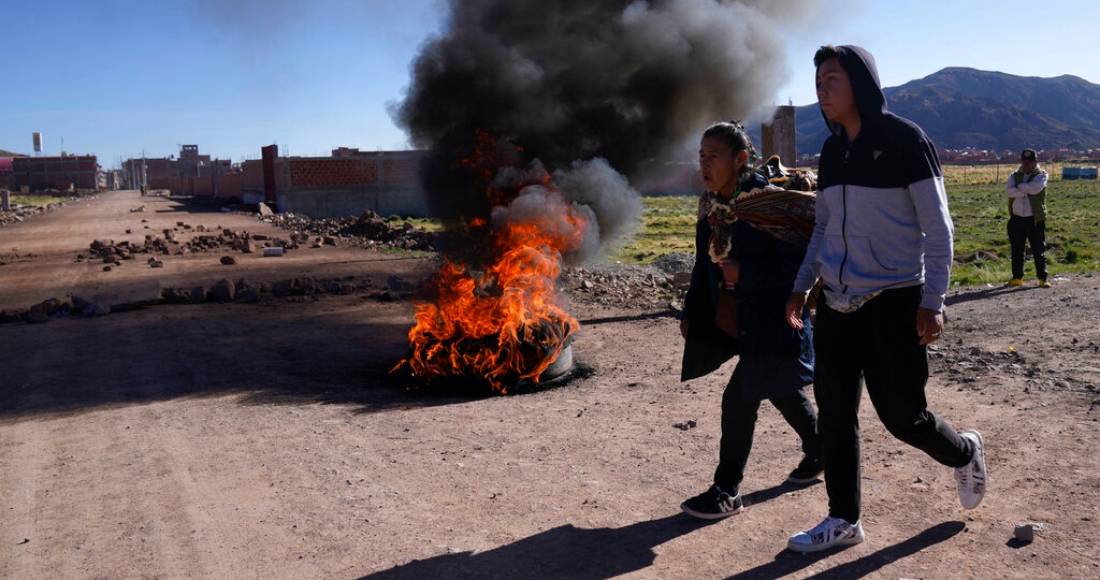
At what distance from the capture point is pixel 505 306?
22.7 ft

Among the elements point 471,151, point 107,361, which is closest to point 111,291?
point 107,361

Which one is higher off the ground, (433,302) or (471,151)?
(471,151)

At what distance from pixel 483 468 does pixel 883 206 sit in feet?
8.27

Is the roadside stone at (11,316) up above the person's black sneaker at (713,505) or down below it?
above

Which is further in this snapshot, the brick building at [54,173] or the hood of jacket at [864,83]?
the brick building at [54,173]

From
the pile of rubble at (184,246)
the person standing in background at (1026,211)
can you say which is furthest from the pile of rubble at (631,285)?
the pile of rubble at (184,246)

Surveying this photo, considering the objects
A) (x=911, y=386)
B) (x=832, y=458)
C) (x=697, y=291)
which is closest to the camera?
(x=911, y=386)

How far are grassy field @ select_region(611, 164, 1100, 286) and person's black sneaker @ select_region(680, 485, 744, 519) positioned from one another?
8.65 meters

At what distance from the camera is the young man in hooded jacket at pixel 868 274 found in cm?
296

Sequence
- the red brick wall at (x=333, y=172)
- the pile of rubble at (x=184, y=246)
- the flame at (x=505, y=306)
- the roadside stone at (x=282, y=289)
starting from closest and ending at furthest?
the flame at (x=505, y=306), the roadside stone at (x=282, y=289), the pile of rubble at (x=184, y=246), the red brick wall at (x=333, y=172)

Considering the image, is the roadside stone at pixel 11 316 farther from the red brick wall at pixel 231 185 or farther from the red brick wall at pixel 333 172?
the red brick wall at pixel 231 185

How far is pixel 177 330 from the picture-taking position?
30.4ft

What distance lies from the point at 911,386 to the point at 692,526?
114 cm

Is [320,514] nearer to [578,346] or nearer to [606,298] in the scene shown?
[578,346]
